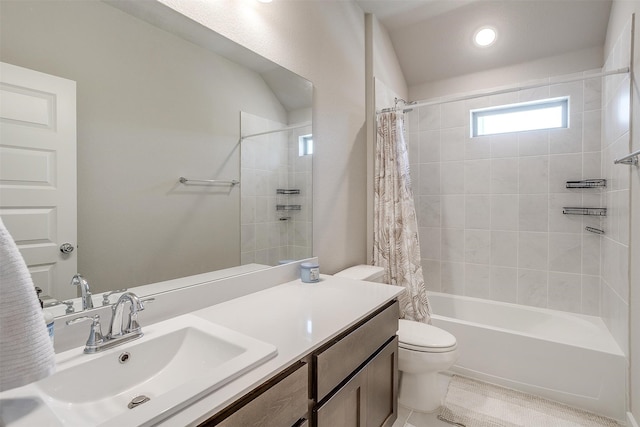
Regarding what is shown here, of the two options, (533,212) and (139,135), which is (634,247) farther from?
(139,135)

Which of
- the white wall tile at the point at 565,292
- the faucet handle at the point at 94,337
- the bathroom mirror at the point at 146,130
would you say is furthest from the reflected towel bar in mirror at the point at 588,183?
the faucet handle at the point at 94,337

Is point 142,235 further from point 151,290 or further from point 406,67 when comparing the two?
point 406,67

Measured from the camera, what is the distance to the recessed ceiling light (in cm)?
251

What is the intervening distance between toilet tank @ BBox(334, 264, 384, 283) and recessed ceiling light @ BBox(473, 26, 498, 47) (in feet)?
6.67

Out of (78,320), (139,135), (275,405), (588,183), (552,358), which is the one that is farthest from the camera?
(588,183)

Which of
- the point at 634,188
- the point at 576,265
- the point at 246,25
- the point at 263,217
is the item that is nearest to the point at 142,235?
the point at 263,217

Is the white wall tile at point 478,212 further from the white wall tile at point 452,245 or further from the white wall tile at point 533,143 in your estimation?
the white wall tile at point 533,143

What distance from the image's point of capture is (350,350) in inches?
46.8

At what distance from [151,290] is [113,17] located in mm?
951

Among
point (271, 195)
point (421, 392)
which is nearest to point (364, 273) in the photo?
point (421, 392)

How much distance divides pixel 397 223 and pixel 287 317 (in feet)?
4.63

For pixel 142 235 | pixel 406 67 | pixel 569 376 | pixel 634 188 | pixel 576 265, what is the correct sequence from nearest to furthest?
pixel 142 235 → pixel 634 188 → pixel 569 376 → pixel 576 265 → pixel 406 67

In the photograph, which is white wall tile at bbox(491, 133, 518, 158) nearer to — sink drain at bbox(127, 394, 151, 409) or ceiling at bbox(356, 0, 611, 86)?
ceiling at bbox(356, 0, 611, 86)

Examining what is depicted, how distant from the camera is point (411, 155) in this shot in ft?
10.4
